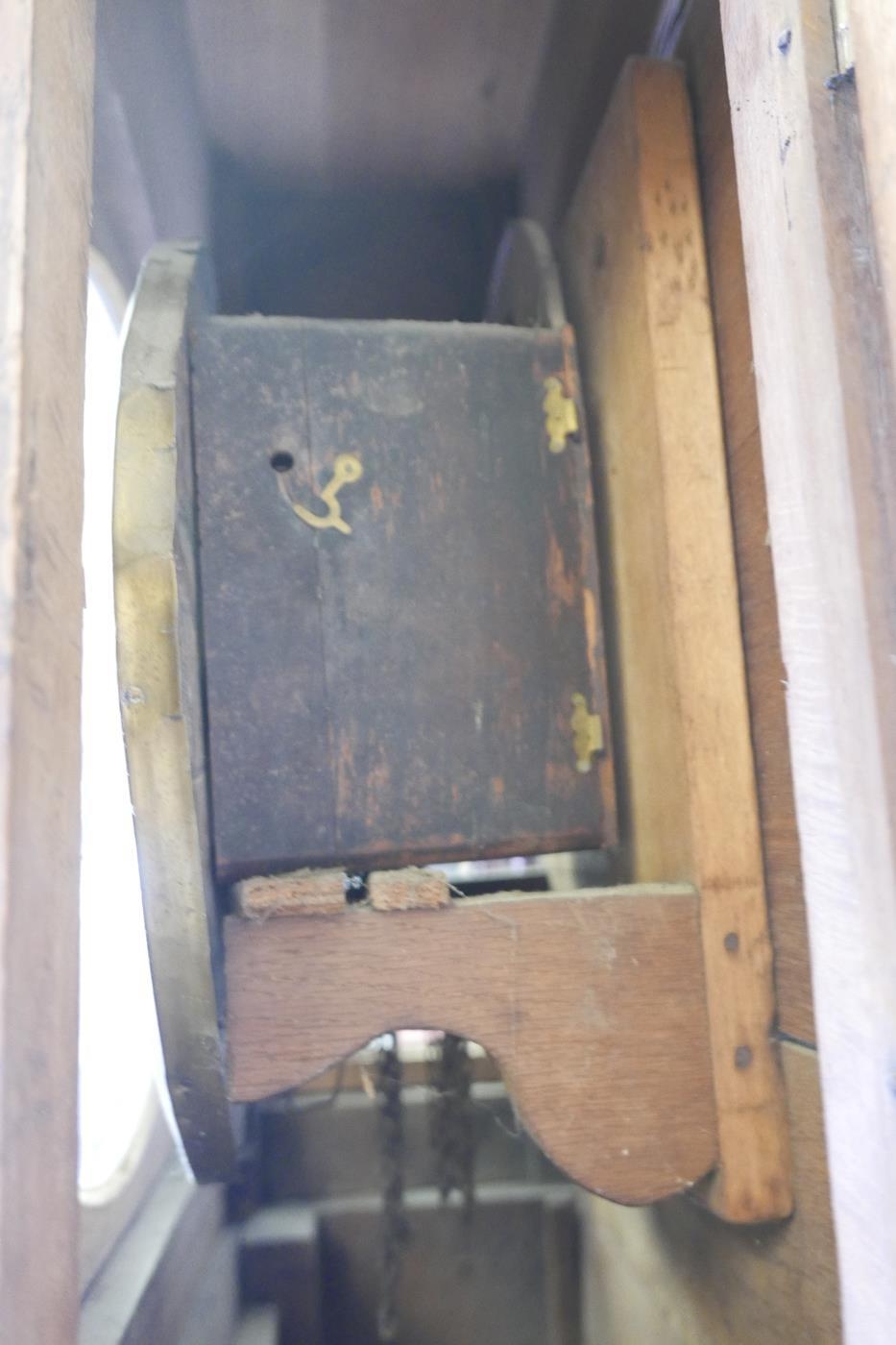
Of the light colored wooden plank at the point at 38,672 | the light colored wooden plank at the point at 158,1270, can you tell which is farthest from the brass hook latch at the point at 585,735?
the light colored wooden plank at the point at 158,1270

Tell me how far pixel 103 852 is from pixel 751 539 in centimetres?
76

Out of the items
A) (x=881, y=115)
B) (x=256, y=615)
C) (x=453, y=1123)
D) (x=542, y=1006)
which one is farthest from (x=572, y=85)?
(x=453, y=1123)

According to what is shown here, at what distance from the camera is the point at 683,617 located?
2.59 ft

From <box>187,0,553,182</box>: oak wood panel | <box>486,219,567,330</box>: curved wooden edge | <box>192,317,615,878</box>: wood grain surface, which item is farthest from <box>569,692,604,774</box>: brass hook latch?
<box>187,0,553,182</box>: oak wood panel

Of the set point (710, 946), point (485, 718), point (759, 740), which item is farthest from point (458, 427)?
point (710, 946)

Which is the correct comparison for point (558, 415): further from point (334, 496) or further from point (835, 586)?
point (835, 586)

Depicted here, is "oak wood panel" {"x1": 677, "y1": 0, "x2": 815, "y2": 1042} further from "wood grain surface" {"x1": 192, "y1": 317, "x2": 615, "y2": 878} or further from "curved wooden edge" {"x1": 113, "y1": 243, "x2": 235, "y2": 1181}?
"curved wooden edge" {"x1": 113, "y1": 243, "x2": 235, "y2": 1181}

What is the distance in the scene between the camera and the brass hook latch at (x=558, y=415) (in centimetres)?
89

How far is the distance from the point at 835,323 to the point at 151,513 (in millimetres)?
426

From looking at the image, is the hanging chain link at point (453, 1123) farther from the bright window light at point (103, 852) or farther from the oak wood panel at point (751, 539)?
the oak wood panel at point (751, 539)

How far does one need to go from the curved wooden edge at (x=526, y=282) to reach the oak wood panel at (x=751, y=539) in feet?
0.54

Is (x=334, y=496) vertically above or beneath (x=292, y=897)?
above

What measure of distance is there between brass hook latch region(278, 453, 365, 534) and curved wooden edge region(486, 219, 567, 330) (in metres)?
0.23

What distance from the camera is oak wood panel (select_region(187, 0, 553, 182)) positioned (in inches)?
44.8
